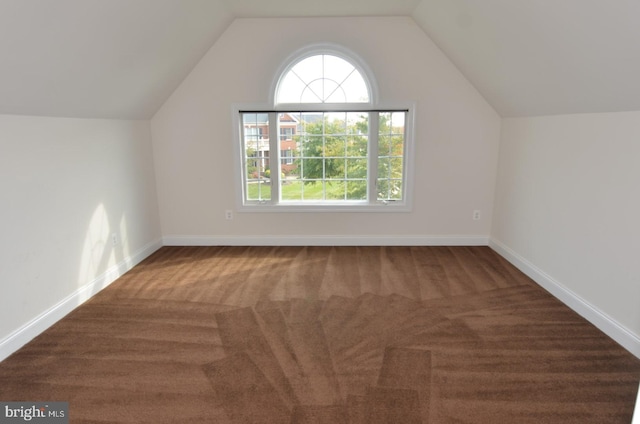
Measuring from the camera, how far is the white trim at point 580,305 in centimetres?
228

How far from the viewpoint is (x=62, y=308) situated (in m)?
2.71

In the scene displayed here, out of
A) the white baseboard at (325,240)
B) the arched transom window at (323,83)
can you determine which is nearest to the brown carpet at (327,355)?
the white baseboard at (325,240)

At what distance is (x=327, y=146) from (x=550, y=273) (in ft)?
8.62

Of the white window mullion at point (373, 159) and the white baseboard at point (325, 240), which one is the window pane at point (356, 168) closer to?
the white window mullion at point (373, 159)

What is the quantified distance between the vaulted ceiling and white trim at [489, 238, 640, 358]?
1405 mm

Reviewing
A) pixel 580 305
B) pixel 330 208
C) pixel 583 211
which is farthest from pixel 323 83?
pixel 580 305

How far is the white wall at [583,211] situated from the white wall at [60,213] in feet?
12.9

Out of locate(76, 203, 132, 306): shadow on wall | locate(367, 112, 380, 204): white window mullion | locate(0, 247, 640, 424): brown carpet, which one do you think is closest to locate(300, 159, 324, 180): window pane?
locate(367, 112, 380, 204): white window mullion

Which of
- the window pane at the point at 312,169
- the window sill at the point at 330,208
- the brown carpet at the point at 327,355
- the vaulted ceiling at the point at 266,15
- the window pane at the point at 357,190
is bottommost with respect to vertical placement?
the brown carpet at the point at 327,355

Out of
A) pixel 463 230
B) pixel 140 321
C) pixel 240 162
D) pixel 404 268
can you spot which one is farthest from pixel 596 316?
pixel 240 162

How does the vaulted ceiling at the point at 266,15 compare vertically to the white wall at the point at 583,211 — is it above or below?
above

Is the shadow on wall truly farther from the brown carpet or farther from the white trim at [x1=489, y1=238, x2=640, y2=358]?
the white trim at [x1=489, y1=238, x2=640, y2=358]

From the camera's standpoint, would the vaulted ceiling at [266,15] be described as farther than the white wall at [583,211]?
No

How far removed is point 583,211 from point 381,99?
2252 millimetres
